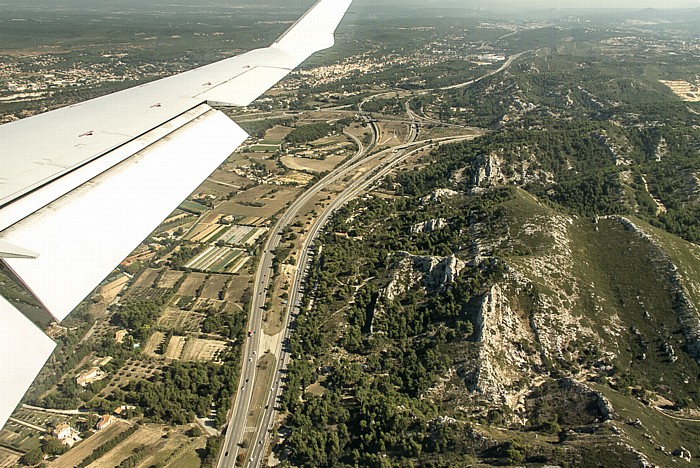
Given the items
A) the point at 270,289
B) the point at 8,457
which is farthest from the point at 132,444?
the point at 270,289

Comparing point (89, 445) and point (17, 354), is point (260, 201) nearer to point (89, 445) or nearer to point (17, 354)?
point (89, 445)

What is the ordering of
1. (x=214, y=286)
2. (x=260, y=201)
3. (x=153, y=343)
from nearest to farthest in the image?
(x=153, y=343)
(x=214, y=286)
(x=260, y=201)

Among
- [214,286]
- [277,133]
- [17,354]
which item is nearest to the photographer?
[17,354]

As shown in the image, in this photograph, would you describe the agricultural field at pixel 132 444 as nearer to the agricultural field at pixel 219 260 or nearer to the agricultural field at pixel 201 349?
the agricultural field at pixel 201 349

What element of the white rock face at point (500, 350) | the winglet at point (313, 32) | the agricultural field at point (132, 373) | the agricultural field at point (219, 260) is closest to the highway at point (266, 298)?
the agricultural field at point (219, 260)

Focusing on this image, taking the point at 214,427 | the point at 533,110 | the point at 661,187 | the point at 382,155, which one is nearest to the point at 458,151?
the point at 382,155

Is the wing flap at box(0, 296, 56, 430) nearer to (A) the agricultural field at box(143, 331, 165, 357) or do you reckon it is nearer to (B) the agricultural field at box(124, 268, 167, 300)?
(A) the agricultural field at box(143, 331, 165, 357)
